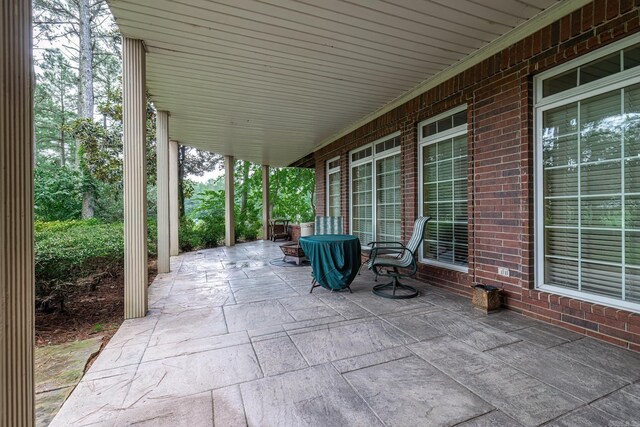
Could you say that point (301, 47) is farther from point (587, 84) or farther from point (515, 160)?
point (587, 84)

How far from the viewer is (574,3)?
248cm

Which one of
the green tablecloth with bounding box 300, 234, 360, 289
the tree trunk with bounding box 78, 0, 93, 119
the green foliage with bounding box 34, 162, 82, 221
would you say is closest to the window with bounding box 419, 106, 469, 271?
the green tablecloth with bounding box 300, 234, 360, 289

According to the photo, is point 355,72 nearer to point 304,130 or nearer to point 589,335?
point 304,130

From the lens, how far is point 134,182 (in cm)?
313

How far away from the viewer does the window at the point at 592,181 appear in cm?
235

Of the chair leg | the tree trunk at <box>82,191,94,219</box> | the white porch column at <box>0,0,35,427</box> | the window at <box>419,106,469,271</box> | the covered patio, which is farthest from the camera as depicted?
the tree trunk at <box>82,191,94,219</box>

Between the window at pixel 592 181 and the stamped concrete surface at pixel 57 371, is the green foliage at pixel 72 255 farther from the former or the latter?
the window at pixel 592 181

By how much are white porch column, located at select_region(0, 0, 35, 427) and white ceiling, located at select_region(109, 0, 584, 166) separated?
5.72 ft

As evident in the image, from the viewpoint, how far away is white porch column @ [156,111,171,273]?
16.5 feet

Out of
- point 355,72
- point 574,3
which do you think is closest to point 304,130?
point 355,72

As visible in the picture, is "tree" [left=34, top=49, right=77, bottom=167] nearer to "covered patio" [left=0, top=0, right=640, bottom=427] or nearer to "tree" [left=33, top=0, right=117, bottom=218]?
"tree" [left=33, top=0, right=117, bottom=218]

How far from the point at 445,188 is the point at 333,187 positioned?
388 cm

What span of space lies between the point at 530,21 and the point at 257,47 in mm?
2675

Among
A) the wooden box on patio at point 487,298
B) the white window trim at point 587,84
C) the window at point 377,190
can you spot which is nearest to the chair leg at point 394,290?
the wooden box on patio at point 487,298
